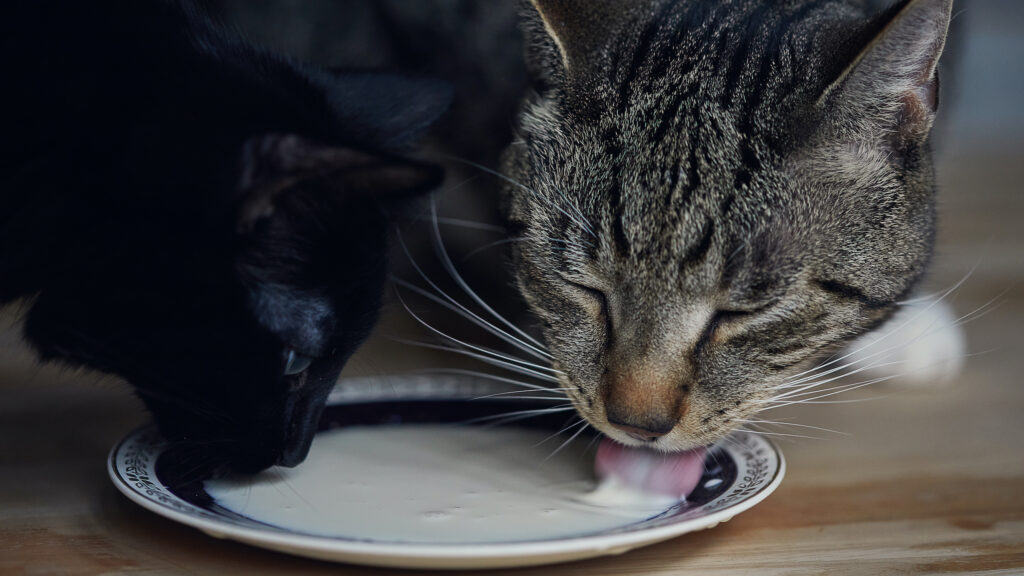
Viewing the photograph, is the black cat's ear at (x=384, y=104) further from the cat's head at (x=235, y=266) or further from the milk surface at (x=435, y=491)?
the milk surface at (x=435, y=491)

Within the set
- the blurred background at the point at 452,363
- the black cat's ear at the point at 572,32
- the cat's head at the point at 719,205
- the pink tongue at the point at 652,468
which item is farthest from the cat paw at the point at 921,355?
the black cat's ear at the point at 572,32

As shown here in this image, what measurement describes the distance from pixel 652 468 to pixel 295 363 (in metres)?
0.38

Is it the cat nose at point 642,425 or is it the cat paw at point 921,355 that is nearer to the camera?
the cat nose at point 642,425

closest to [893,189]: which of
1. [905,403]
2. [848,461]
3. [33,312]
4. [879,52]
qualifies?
[879,52]

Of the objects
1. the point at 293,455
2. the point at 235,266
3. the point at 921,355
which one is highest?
the point at 921,355

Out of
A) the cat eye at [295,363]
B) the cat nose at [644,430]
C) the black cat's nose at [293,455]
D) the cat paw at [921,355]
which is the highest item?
the cat paw at [921,355]

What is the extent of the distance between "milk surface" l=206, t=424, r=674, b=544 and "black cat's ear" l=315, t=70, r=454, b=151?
0.35 metres

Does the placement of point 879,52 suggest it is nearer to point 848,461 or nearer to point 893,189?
point 893,189

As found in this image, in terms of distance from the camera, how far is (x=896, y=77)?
0.86 metres

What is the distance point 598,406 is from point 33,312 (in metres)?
0.57

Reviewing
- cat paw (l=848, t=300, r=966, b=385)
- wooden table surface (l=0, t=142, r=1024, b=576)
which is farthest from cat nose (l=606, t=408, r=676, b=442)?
cat paw (l=848, t=300, r=966, b=385)

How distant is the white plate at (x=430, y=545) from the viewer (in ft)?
2.42

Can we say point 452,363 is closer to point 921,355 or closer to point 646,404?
point 646,404

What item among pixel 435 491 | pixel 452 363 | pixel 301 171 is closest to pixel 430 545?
pixel 435 491
